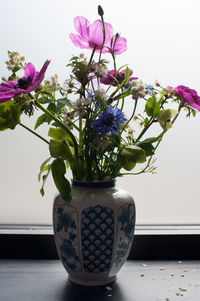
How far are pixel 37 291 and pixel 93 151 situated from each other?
337 mm

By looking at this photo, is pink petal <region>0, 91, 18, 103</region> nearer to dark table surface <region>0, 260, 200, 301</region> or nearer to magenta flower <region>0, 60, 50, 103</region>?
magenta flower <region>0, 60, 50, 103</region>

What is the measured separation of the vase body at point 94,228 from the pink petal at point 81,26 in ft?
1.01

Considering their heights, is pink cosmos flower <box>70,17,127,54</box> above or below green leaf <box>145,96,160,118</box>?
above

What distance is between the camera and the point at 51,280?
35.5 inches

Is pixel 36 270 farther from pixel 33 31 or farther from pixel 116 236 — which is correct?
pixel 33 31

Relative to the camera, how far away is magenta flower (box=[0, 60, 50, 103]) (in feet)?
2.23

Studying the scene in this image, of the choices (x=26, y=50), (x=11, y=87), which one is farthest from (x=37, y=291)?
→ (x=26, y=50)

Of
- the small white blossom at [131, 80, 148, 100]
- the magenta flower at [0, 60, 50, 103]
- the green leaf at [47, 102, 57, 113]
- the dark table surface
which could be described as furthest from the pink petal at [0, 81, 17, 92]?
the dark table surface

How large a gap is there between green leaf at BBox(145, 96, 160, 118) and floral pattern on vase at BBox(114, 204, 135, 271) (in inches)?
8.0

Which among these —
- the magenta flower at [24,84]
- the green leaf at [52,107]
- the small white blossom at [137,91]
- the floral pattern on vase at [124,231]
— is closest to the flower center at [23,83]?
the magenta flower at [24,84]

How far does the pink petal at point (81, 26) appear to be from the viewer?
30.4 inches

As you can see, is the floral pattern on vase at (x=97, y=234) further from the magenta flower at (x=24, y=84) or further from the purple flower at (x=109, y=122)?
the magenta flower at (x=24, y=84)

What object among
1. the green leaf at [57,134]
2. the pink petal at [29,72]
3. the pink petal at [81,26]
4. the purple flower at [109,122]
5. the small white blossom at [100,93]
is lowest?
the green leaf at [57,134]

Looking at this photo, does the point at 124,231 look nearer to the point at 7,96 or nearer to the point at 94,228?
the point at 94,228
